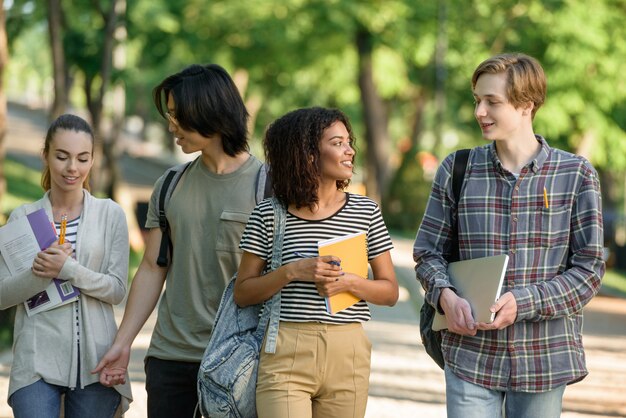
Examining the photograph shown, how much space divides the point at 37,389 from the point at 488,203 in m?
1.79

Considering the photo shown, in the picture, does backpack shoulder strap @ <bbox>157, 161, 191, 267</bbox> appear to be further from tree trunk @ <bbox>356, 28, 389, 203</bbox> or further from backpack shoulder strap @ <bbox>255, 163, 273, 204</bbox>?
tree trunk @ <bbox>356, 28, 389, 203</bbox>

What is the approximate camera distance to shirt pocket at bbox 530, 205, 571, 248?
4.18m

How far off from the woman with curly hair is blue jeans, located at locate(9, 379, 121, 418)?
83 cm

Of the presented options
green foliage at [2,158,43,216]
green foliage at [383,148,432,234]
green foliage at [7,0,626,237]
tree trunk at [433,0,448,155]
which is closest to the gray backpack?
green foliage at [2,158,43,216]

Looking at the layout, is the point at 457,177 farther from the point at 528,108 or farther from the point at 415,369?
the point at 415,369

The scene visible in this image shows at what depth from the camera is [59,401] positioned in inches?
183

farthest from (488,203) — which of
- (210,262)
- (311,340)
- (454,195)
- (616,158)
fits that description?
(616,158)

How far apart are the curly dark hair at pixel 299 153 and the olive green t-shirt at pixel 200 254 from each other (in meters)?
0.40

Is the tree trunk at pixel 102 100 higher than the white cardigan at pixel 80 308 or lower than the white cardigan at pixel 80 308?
higher

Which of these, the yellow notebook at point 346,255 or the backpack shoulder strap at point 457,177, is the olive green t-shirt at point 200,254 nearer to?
the yellow notebook at point 346,255

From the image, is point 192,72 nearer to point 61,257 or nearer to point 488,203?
point 61,257

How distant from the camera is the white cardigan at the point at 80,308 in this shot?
4617 mm

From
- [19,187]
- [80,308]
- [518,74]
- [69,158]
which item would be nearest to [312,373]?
[80,308]

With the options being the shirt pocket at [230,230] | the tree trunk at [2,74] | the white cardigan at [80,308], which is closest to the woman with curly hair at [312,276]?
the shirt pocket at [230,230]
